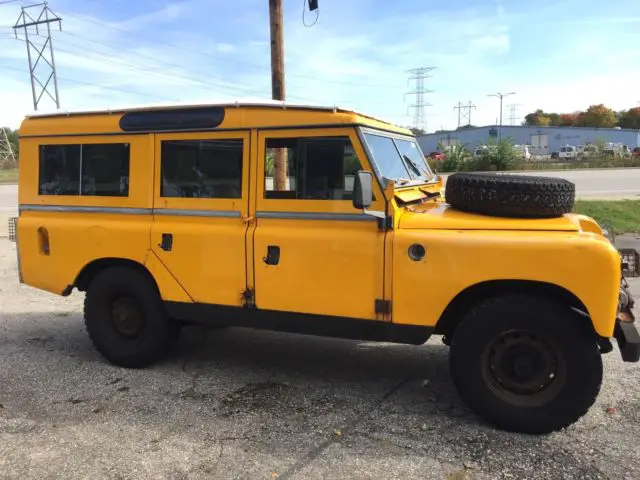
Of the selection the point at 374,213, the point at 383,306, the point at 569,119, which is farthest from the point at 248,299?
the point at 569,119

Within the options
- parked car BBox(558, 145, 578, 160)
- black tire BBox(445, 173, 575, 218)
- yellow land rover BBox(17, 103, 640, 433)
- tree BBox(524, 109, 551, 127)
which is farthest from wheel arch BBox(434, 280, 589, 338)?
tree BBox(524, 109, 551, 127)

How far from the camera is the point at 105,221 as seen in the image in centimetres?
477

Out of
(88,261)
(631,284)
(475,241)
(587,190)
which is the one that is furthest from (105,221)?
(587,190)

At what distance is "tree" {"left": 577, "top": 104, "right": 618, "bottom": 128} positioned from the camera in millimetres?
96938

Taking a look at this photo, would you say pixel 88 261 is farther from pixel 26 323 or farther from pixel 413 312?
pixel 413 312

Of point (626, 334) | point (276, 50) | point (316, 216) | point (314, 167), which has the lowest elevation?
point (626, 334)

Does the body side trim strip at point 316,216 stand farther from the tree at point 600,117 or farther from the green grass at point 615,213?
the tree at point 600,117

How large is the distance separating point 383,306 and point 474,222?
83 centimetres

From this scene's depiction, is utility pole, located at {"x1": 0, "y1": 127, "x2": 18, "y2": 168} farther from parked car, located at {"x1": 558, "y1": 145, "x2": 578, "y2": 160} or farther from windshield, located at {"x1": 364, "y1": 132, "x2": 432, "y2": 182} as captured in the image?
windshield, located at {"x1": 364, "y1": 132, "x2": 432, "y2": 182}

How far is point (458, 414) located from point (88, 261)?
3.27 m

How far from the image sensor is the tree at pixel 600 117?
96938 millimetres

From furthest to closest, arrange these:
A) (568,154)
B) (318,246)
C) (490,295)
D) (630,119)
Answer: (630,119) < (568,154) < (318,246) < (490,295)

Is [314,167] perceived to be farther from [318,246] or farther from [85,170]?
[85,170]

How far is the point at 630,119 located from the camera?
97312 mm
